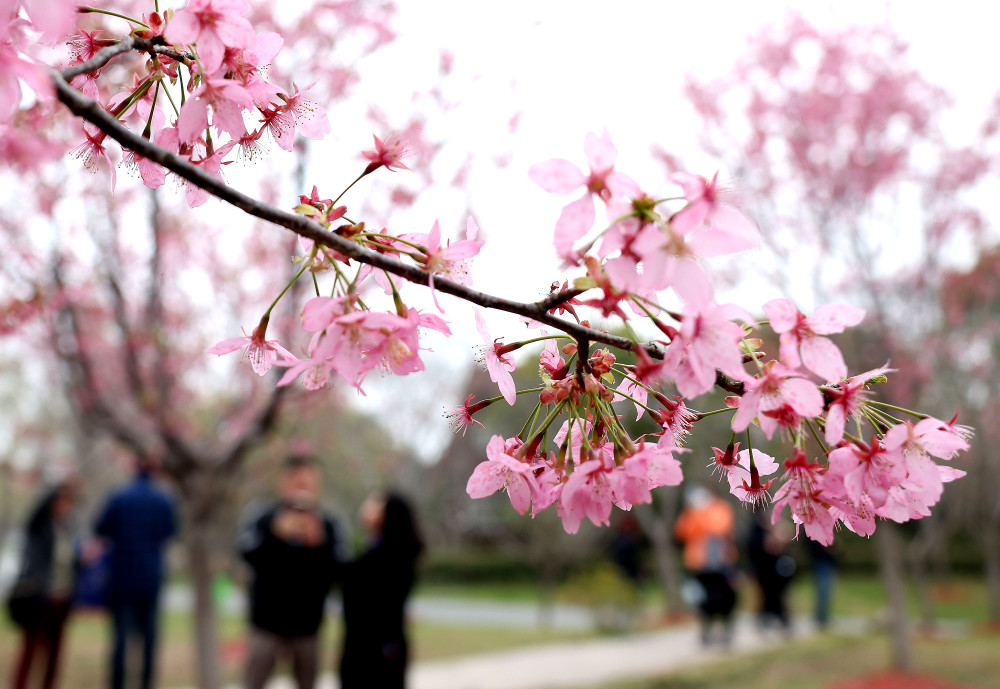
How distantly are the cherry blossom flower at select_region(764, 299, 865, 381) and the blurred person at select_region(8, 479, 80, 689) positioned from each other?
6683mm

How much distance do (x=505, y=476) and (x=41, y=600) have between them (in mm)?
6335

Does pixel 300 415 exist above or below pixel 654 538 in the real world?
above

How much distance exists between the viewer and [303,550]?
16.2 ft

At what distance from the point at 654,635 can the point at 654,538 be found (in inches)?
153

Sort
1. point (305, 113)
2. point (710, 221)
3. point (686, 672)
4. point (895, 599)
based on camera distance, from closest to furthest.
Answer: point (710, 221)
point (305, 113)
point (686, 672)
point (895, 599)

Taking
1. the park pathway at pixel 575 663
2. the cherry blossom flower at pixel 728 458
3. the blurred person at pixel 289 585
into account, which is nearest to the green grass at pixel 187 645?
the park pathway at pixel 575 663

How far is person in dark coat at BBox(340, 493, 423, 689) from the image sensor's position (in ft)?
16.1

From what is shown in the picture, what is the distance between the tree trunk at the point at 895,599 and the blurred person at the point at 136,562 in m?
6.35

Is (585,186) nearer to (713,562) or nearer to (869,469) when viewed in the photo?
(869,469)

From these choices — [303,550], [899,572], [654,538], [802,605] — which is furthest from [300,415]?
[802,605]

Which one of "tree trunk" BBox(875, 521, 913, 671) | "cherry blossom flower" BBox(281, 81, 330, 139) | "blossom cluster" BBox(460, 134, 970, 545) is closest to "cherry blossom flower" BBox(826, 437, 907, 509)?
"blossom cluster" BBox(460, 134, 970, 545)

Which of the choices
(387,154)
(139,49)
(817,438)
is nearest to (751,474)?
(817,438)

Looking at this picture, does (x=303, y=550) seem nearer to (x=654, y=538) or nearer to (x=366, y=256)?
(x=366, y=256)

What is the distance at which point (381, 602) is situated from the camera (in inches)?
197
